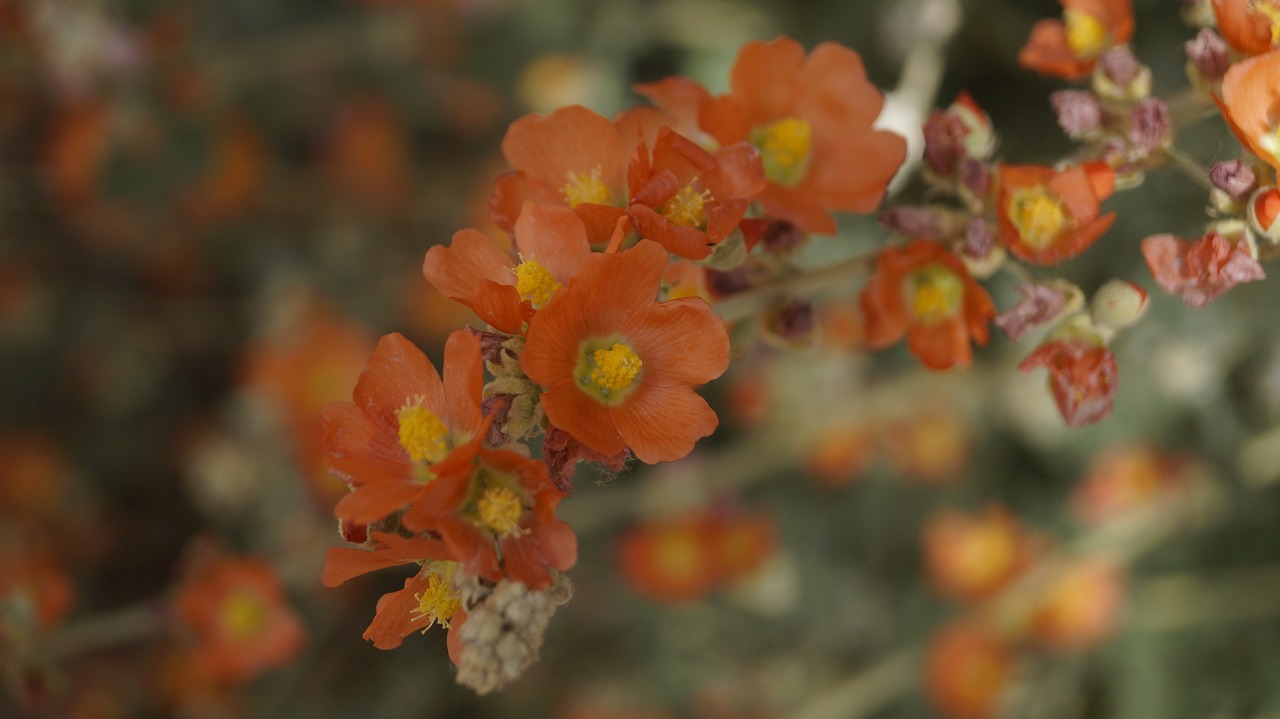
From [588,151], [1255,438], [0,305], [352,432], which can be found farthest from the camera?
[0,305]

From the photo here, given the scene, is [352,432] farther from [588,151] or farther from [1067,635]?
[1067,635]

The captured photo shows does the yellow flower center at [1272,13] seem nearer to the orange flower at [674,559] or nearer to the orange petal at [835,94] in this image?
the orange petal at [835,94]

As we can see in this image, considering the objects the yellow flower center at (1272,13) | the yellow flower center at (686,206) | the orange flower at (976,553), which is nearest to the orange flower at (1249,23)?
the yellow flower center at (1272,13)

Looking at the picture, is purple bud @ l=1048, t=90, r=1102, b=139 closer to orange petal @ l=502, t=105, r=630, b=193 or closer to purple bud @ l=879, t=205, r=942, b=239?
purple bud @ l=879, t=205, r=942, b=239

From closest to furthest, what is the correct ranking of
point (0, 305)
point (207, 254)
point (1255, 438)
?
1. point (1255, 438)
2. point (0, 305)
3. point (207, 254)

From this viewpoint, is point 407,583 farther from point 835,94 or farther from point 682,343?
point 835,94

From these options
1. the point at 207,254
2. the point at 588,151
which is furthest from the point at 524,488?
the point at 207,254
